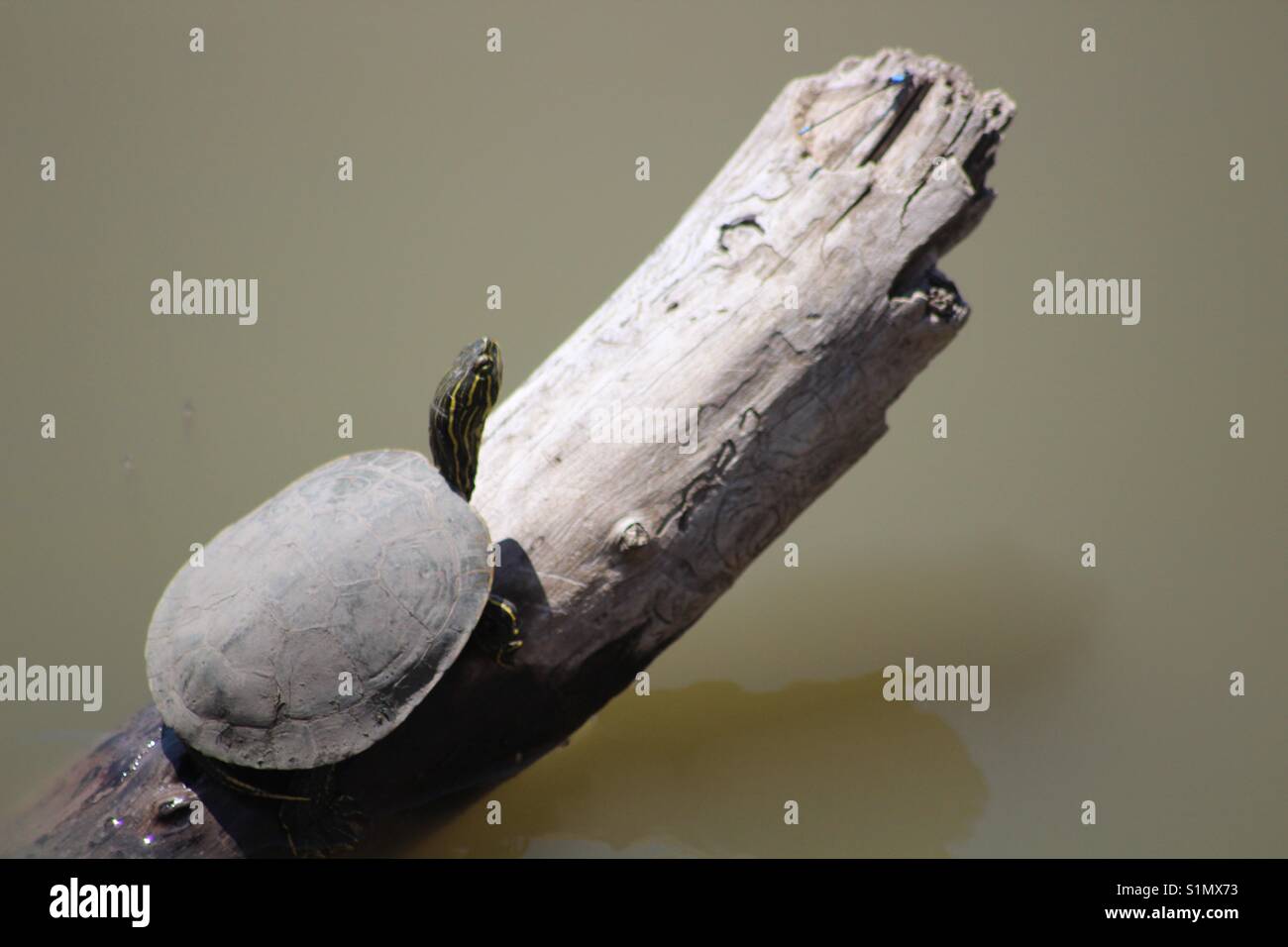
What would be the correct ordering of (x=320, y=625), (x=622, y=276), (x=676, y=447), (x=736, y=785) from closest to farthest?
(x=320, y=625), (x=676, y=447), (x=736, y=785), (x=622, y=276)

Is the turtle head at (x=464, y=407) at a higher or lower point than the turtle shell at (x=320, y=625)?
higher

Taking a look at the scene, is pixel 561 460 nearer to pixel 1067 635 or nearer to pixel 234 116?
Result: pixel 1067 635

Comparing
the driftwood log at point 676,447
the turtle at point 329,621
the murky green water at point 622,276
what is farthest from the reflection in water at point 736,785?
the turtle at point 329,621

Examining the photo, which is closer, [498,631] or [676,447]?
[498,631]

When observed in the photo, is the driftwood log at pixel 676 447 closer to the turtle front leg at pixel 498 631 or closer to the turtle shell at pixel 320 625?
the turtle front leg at pixel 498 631

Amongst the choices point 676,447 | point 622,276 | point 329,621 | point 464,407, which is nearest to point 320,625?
point 329,621

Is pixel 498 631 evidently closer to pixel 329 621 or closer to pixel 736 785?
pixel 329 621

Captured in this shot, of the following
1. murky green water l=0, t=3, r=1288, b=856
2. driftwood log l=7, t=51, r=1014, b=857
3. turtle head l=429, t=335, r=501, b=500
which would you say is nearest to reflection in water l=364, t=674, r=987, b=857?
murky green water l=0, t=3, r=1288, b=856
